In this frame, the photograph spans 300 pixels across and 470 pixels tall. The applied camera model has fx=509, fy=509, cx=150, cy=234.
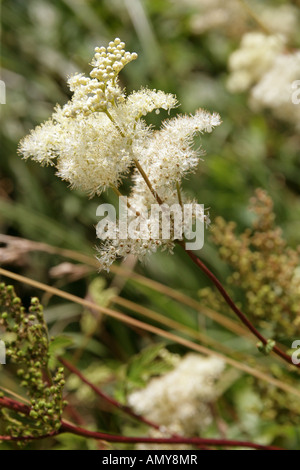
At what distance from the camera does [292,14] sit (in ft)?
5.68

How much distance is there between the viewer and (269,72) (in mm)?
1276

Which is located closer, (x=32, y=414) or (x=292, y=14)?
(x=32, y=414)

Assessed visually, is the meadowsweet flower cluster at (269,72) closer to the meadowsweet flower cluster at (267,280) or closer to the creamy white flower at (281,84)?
the creamy white flower at (281,84)

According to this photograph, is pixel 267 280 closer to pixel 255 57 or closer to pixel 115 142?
pixel 115 142

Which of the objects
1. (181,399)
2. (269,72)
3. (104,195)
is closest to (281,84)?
(269,72)

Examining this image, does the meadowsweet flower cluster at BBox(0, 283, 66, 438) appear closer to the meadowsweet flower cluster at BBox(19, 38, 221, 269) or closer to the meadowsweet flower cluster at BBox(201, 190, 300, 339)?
the meadowsweet flower cluster at BBox(19, 38, 221, 269)

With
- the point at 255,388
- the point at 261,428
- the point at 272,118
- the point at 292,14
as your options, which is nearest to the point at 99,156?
the point at 255,388

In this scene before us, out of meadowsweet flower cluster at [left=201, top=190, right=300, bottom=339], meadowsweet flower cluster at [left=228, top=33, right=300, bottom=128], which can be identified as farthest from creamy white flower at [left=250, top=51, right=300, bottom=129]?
meadowsweet flower cluster at [left=201, top=190, right=300, bottom=339]

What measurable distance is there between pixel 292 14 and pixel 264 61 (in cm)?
55

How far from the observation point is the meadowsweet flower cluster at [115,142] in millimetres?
496

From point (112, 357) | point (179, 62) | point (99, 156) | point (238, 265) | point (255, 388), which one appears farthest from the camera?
point (179, 62)

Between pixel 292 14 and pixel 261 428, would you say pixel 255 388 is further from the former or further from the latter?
pixel 292 14

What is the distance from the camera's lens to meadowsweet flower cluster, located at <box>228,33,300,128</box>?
1188mm

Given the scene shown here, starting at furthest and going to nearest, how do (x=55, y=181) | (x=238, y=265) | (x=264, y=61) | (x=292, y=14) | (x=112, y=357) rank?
(x=292, y=14) → (x=55, y=181) → (x=112, y=357) → (x=264, y=61) → (x=238, y=265)
